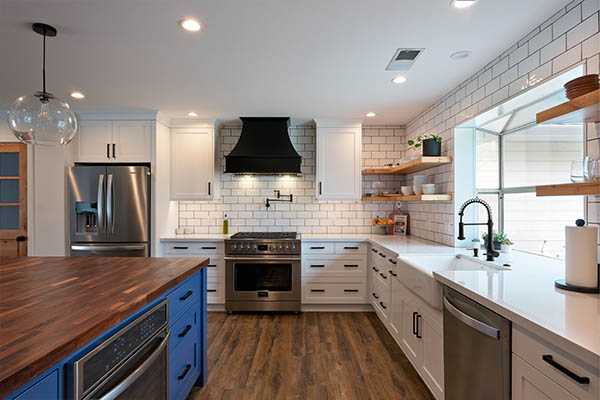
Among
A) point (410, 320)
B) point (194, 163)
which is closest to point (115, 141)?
point (194, 163)

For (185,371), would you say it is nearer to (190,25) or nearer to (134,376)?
(134,376)

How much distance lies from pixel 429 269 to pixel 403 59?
1586 mm

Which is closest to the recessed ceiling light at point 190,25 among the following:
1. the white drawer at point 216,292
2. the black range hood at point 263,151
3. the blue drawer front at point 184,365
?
the blue drawer front at point 184,365

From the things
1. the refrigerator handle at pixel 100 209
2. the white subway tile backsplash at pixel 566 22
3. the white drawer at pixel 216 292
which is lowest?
the white drawer at pixel 216 292

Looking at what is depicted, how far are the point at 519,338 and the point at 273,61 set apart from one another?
2.29 meters

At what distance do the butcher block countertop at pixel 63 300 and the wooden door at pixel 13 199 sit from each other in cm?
172

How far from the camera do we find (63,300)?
4.51ft

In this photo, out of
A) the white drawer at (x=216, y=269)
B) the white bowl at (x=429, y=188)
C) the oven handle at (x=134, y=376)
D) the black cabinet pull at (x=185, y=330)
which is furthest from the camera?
the white drawer at (x=216, y=269)

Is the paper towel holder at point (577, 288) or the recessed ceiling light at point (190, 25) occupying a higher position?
the recessed ceiling light at point (190, 25)

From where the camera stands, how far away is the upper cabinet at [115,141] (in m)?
3.87

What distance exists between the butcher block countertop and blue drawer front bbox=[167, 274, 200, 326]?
Result: 0.08 meters

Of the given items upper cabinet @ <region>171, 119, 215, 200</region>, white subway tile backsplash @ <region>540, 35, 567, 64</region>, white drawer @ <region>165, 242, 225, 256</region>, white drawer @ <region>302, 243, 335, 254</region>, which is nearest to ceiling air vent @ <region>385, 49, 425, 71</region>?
white subway tile backsplash @ <region>540, 35, 567, 64</region>

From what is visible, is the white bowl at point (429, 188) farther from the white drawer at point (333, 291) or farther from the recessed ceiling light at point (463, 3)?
the recessed ceiling light at point (463, 3)

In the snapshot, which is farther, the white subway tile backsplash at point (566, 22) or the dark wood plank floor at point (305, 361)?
the dark wood plank floor at point (305, 361)
